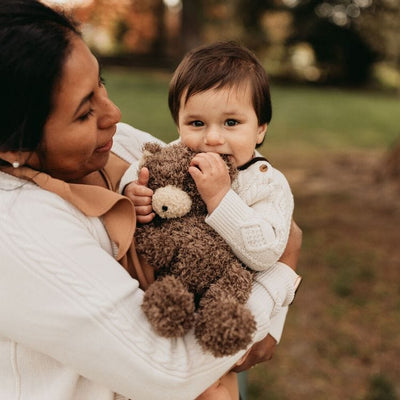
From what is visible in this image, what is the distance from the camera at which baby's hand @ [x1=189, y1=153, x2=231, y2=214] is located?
1605mm

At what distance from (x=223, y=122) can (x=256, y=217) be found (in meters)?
0.37

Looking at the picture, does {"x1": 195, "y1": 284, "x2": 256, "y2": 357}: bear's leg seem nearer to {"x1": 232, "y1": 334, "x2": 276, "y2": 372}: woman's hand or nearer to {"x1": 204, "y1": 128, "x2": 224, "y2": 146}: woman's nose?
{"x1": 232, "y1": 334, "x2": 276, "y2": 372}: woman's hand

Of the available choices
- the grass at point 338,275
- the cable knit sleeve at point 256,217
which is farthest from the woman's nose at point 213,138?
the grass at point 338,275

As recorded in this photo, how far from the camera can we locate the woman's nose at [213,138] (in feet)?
Result: 5.66

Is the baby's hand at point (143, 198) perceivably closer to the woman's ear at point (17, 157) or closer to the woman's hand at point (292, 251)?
the woman's ear at point (17, 157)

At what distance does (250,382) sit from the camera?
3984mm

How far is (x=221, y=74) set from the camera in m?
1.77

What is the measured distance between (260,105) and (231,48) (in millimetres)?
238

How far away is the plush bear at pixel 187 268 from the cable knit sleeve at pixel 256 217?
1.7 inches

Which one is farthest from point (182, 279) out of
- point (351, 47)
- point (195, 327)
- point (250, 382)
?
point (351, 47)

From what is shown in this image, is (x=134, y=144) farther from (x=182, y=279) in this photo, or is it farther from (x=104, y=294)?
(x=104, y=294)

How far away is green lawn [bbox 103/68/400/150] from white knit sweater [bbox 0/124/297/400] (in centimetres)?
708

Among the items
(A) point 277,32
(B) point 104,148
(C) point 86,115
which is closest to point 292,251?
(B) point 104,148

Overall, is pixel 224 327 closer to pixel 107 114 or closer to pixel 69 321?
pixel 69 321
